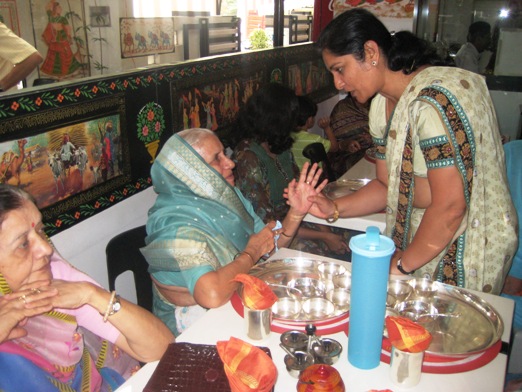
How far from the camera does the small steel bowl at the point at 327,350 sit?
1153mm

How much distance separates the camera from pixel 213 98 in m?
3.03

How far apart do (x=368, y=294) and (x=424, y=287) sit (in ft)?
1.54

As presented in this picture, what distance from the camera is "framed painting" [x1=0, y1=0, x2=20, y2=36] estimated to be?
10.7 ft

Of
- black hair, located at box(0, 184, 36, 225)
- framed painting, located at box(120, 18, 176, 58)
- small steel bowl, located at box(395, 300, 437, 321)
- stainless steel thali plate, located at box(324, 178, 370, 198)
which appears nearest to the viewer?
black hair, located at box(0, 184, 36, 225)

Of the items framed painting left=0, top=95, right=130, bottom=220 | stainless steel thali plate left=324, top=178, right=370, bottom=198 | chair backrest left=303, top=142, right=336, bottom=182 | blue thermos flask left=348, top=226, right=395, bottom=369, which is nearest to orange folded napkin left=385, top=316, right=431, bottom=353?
blue thermos flask left=348, top=226, right=395, bottom=369

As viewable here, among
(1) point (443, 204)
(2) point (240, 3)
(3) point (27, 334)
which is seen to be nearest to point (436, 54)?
(1) point (443, 204)

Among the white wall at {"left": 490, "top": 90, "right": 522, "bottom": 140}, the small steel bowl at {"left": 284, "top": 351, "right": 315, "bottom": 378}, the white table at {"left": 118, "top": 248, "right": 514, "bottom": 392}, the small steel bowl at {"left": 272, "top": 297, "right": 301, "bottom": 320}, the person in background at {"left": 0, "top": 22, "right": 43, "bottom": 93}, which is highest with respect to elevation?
the person in background at {"left": 0, "top": 22, "right": 43, "bottom": 93}

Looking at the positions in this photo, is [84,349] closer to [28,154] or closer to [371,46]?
[28,154]

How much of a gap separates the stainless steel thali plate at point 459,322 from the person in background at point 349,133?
104 inches

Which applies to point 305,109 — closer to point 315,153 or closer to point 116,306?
point 315,153

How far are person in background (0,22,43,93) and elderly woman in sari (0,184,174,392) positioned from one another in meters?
1.04

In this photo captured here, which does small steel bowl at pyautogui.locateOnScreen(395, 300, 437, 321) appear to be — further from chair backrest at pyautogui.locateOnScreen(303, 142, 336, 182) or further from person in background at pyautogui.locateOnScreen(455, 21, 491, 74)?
Result: person in background at pyautogui.locateOnScreen(455, 21, 491, 74)

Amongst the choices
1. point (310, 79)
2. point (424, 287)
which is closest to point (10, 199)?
point (424, 287)

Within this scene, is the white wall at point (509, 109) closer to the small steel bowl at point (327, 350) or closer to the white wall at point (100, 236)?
the white wall at point (100, 236)
